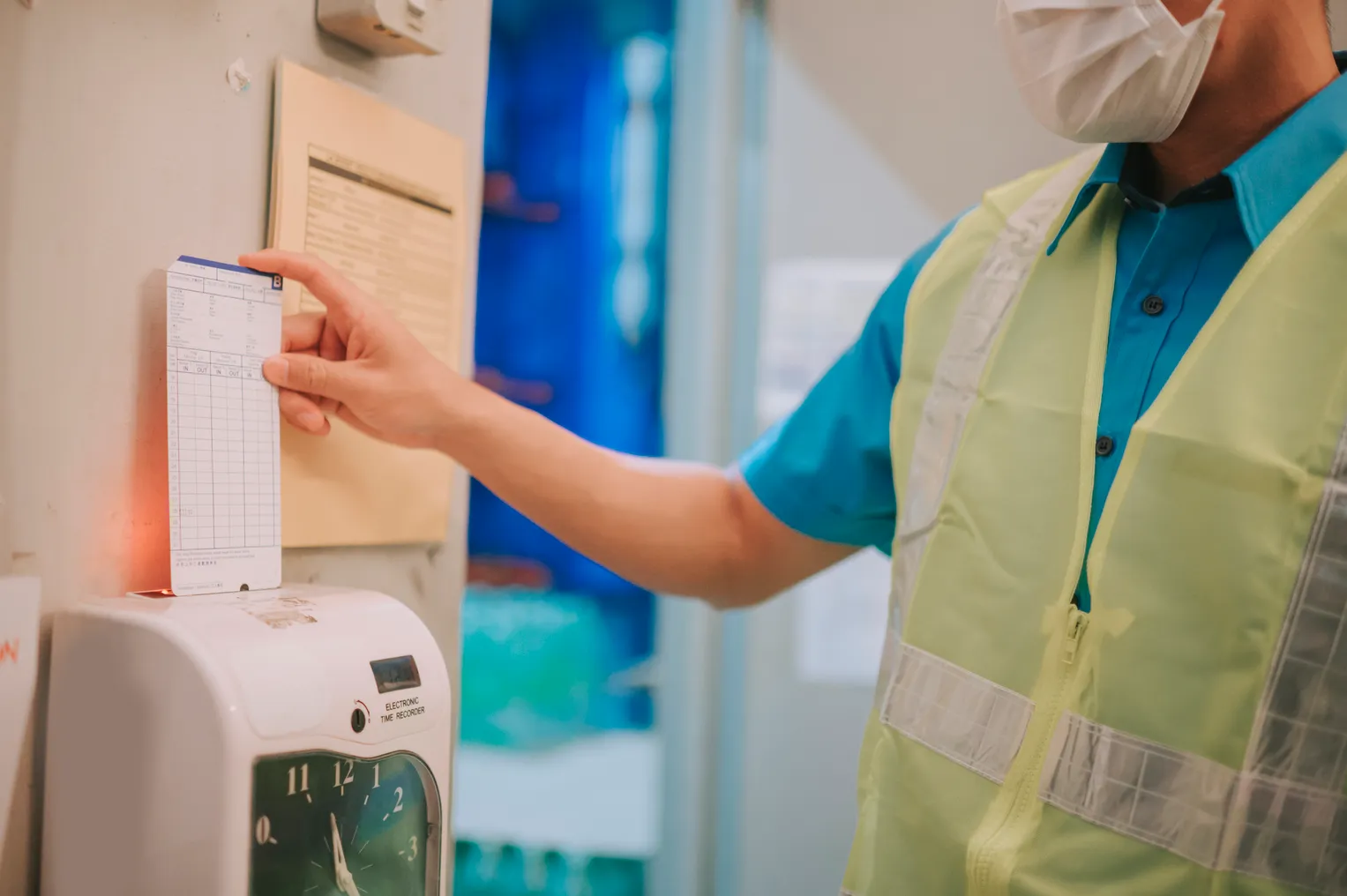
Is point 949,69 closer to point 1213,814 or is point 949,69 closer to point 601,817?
point 1213,814

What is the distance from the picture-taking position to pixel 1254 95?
83 centimetres

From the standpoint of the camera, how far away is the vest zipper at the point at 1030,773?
2.56 feet

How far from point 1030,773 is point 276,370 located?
727 mm

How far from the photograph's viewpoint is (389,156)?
1004mm

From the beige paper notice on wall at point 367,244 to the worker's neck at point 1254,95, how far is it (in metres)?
0.75

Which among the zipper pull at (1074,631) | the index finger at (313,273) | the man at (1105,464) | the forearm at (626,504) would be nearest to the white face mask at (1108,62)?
the man at (1105,464)

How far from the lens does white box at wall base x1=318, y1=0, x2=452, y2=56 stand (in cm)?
92

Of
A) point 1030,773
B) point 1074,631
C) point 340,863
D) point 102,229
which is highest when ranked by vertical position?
point 102,229

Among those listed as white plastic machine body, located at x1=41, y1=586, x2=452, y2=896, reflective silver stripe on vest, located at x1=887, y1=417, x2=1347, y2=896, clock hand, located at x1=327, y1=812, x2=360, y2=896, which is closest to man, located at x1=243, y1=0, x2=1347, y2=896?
reflective silver stripe on vest, located at x1=887, y1=417, x2=1347, y2=896

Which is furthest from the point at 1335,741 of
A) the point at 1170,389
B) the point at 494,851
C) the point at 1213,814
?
the point at 494,851

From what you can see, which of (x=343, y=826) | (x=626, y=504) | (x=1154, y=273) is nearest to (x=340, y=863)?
(x=343, y=826)

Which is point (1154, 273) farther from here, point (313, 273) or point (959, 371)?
point (313, 273)

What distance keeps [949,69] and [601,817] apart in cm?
185

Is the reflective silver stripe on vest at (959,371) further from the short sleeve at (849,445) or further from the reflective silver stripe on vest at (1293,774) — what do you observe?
the reflective silver stripe on vest at (1293,774)
